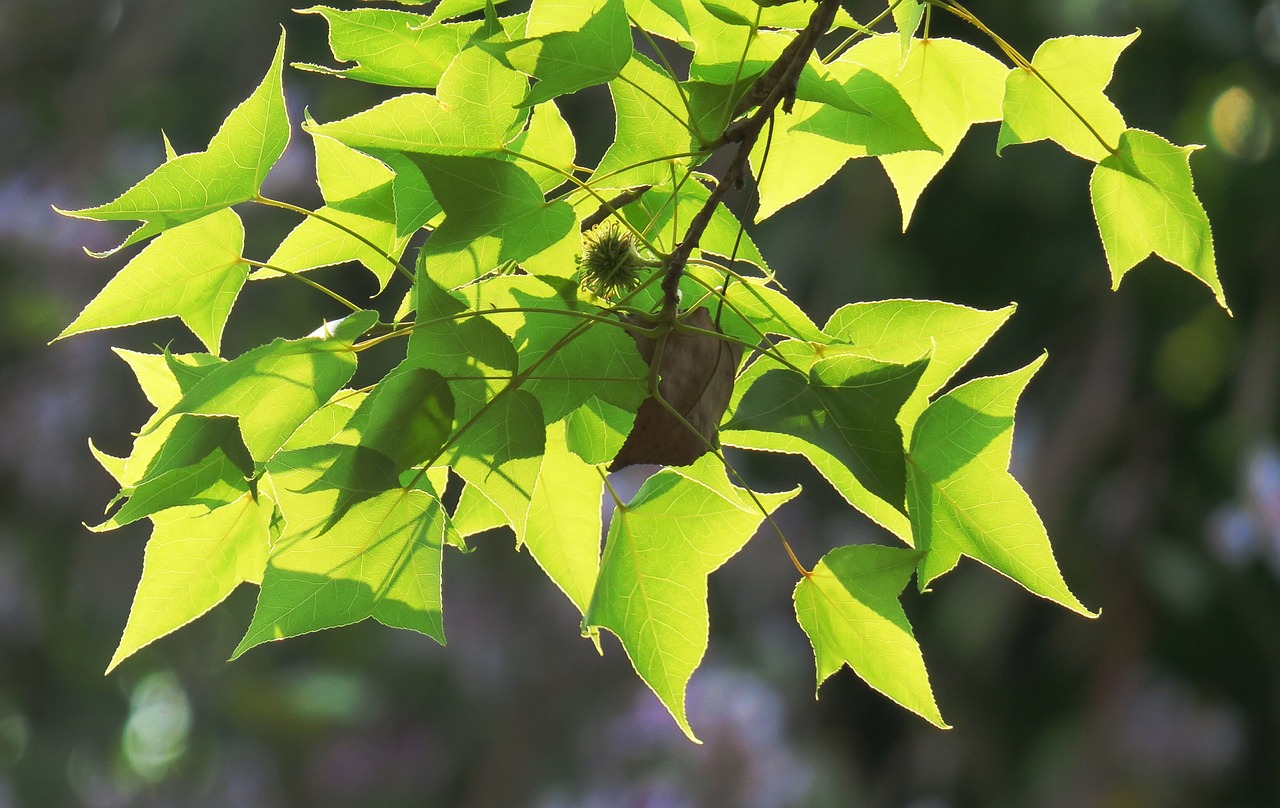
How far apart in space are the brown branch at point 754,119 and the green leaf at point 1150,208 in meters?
0.13

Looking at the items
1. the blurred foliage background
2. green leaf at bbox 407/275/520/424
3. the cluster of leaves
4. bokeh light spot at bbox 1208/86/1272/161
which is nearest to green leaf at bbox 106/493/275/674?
the cluster of leaves

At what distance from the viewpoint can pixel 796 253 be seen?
3.72 metres

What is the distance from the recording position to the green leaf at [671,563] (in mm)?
448

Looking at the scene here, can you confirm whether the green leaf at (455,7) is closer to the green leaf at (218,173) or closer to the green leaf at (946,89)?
the green leaf at (218,173)

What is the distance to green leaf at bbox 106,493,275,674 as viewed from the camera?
0.47 metres

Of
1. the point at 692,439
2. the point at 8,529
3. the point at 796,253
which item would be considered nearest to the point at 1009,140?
the point at 692,439

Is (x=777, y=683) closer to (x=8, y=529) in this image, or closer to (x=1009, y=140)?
(x=8, y=529)

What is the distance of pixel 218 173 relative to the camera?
430 mm

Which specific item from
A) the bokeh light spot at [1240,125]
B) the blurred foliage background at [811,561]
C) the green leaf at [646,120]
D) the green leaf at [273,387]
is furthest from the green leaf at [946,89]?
the bokeh light spot at [1240,125]

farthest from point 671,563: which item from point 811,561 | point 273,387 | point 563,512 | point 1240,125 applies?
point 1240,125

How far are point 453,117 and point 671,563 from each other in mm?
163

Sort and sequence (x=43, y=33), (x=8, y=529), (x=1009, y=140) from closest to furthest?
(x=1009, y=140) → (x=8, y=529) → (x=43, y=33)

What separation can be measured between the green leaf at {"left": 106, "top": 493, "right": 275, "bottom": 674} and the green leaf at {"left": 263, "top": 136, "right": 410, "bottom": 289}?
0.08 m

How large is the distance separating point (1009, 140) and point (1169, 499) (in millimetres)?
3419
